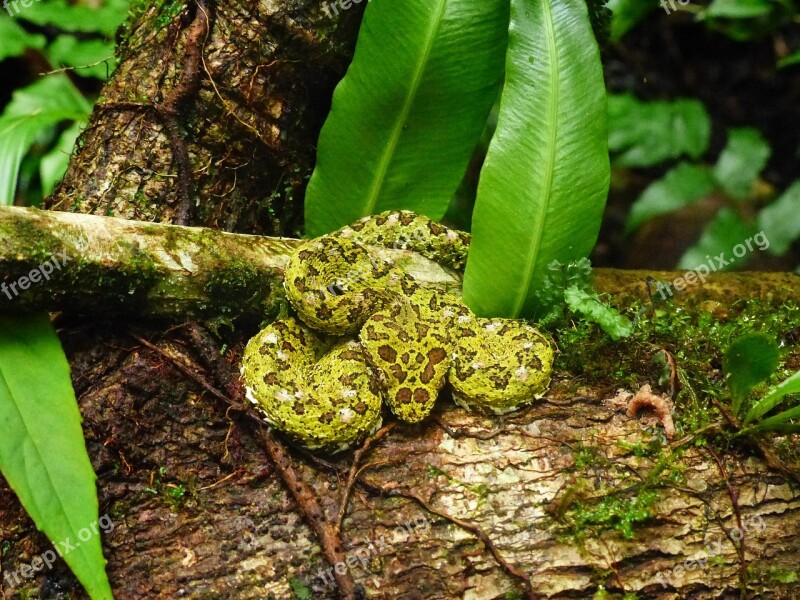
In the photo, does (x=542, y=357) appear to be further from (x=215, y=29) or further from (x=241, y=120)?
(x=215, y=29)

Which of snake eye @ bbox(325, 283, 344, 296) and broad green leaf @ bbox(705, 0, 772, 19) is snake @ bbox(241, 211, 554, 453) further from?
broad green leaf @ bbox(705, 0, 772, 19)

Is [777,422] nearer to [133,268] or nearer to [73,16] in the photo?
[133,268]

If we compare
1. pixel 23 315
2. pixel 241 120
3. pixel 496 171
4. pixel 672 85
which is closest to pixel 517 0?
pixel 496 171

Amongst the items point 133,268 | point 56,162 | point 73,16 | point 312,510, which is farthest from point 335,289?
point 73,16

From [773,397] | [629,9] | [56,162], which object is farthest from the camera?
[629,9]

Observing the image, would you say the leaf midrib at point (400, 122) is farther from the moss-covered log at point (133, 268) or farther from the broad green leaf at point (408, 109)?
the moss-covered log at point (133, 268)

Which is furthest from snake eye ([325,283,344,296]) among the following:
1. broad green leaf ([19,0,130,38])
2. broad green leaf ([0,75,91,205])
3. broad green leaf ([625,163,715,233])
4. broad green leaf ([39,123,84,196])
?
broad green leaf ([625,163,715,233])
